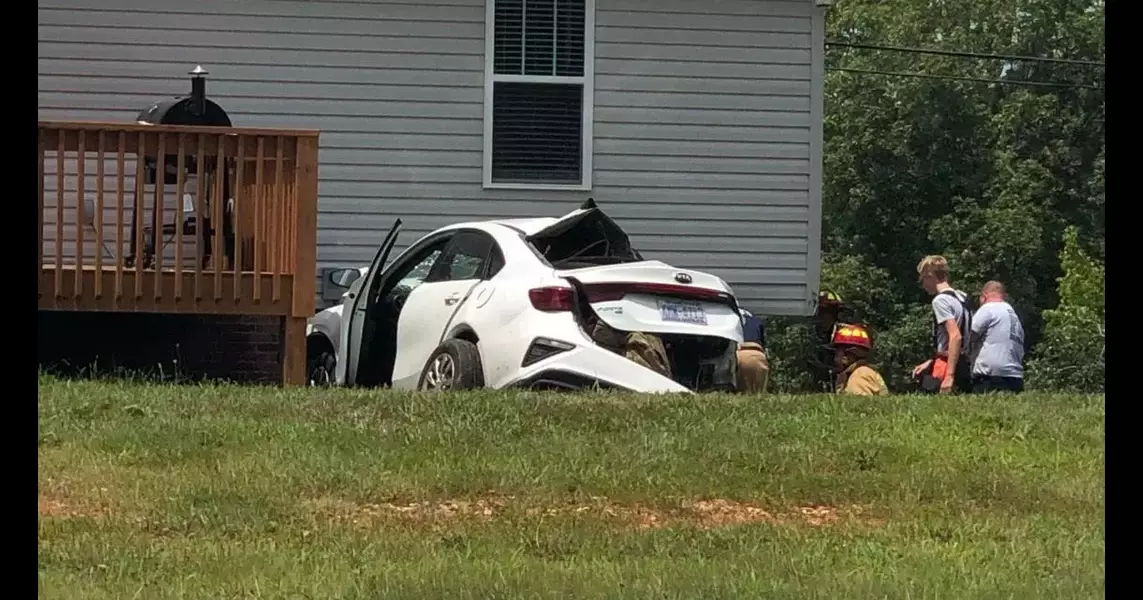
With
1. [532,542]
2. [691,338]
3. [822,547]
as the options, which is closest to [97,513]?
[532,542]

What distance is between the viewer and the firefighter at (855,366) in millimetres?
9945

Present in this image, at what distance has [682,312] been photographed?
9281 mm

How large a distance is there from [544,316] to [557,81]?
439cm

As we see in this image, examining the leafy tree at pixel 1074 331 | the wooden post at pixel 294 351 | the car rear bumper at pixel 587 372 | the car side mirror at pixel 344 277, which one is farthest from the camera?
the leafy tree at pixel 1074 331

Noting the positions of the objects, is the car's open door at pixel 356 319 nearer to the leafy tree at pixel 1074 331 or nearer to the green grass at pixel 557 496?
the green grass at pixel 557 496

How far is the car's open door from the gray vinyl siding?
2.20 m

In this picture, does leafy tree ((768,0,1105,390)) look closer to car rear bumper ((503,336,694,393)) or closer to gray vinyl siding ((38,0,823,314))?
gray vinyl siding ((38,0,823,314))

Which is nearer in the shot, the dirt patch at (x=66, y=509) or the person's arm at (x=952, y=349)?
the dirt patch at (x=66, y=509)

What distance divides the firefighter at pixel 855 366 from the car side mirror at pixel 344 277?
143 inches

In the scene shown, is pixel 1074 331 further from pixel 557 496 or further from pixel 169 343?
pixel 557 496

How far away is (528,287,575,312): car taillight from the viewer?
903 cm

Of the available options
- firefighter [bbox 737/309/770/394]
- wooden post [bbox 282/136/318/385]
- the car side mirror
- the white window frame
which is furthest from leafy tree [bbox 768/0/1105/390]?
wooden post [bbox 282/136/318/385]

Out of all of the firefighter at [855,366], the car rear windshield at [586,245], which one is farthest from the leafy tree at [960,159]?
the car rear windshield at [586,245]

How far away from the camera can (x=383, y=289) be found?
10.6 metres
